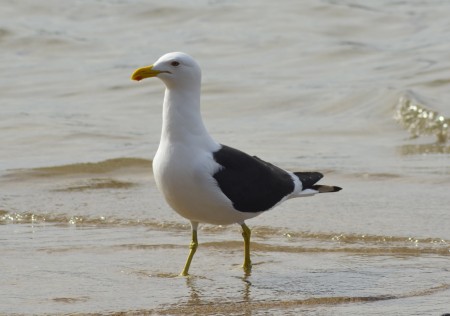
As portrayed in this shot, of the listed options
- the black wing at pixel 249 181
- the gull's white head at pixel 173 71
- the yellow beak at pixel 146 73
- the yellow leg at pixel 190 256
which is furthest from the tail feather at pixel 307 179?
the yellow beak at pixel 146 73

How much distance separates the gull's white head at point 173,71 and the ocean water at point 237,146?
3.74 feet

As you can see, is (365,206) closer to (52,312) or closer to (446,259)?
(446,259)

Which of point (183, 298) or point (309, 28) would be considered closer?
point (183, 298)

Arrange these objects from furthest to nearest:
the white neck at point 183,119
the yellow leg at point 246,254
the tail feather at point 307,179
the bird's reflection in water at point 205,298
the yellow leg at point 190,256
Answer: the tail feather at point 307,179
the yellow leg at point 246,254
the yellow leg at point 190,256
the white neck at point 183,119
the bird's reflection in water at point 205,298

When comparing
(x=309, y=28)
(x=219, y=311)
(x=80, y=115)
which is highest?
(x=309, y=28)

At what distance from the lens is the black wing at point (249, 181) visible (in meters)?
6.27

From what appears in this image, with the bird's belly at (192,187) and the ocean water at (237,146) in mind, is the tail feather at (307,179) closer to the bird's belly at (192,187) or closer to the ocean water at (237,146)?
the ocean water at (237,146)

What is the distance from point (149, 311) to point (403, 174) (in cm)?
450

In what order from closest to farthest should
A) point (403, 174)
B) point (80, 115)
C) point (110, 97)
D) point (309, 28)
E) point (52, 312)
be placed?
1. point (52, 312)
2. point (403, 174)
3. point (80, 115)
4. point (110, 97)
5. point (309, 28)

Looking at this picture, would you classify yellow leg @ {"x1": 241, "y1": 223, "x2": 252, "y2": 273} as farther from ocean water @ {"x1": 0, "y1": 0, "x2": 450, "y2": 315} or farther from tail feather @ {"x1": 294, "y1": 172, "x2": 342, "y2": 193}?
tail feather @ {"x1": 294, "y1": 172, "x2": 342, "y2": 193}

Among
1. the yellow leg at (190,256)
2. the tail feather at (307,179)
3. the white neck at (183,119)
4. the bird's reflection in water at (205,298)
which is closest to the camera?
the bird's reflection in water at (205,298)

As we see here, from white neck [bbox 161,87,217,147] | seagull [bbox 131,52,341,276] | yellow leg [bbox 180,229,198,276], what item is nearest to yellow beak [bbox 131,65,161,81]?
seagull [bbox 131,52,341,276]

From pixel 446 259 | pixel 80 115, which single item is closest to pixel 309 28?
pixel 80 115

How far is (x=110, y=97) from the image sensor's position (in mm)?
14633
